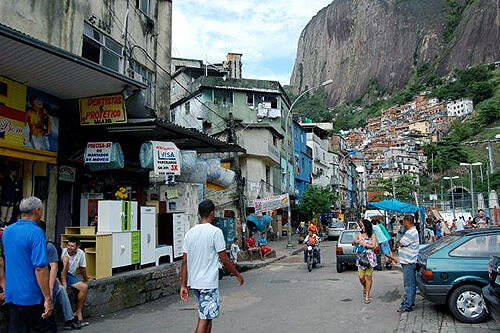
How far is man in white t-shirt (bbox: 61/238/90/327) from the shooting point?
7.28m

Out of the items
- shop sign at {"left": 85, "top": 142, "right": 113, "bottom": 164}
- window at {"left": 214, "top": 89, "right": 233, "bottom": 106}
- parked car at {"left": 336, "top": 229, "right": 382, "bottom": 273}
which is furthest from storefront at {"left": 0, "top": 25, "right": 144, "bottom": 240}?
window at {"left": 214, "top": 89, "right": 233, "bottom": 106}

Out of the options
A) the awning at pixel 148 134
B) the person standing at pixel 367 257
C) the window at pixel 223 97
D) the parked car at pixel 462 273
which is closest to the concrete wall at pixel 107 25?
the awning at pixel 148 134

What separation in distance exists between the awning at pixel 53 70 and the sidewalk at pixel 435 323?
22.1 feet

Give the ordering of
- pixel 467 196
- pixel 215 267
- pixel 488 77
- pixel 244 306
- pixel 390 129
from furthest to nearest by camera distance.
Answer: pixel 390 129 → pixel 488 77 → pixel 467 196 → pixel 244 306 → pixel 215 267

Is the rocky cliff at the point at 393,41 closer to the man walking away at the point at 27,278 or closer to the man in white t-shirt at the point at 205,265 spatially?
the man in white t-shirt at the point at 205,265

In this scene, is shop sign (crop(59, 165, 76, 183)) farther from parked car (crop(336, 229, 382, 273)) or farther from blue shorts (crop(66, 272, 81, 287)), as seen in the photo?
parked car (crop(336, 229, 382, 273))

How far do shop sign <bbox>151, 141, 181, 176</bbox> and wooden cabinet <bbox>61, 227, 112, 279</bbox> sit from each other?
94.4 inches

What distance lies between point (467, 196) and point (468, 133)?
263 feet

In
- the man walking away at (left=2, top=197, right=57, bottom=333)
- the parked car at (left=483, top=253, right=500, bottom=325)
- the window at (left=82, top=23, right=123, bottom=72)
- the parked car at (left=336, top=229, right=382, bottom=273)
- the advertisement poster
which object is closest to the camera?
the man walking away at (left=2, top=197, right=57, bottom=333)

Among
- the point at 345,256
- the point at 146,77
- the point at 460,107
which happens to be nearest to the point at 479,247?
the point at 345,256

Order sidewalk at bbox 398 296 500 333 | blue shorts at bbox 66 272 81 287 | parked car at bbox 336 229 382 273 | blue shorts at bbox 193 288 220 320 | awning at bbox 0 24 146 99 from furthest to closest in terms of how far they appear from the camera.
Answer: parked car at bbox 336 229 382 273 → blue shorts at bbox 66 272 81 287 → awning at bbox 0 24 146 99 → sidewalk at bbox 398 296 500 333 → blue shorts at bbox 193 288 220 320

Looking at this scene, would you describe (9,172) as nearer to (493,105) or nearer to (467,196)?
(467,196)

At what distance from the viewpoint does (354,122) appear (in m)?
156

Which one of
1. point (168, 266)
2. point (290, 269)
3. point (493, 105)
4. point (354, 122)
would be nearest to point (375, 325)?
point (168, 266)
